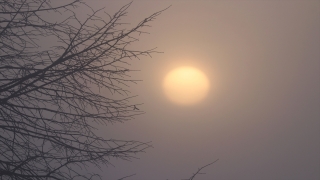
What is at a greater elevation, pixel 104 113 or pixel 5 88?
pixel 5 88

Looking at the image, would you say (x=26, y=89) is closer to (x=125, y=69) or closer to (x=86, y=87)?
(x=86, y=87)

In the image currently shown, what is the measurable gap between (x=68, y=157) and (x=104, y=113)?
45cm

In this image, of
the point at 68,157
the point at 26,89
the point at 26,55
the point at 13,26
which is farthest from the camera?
the point at 26,55

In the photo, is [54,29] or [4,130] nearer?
[4,130]

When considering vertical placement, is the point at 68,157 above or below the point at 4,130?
below

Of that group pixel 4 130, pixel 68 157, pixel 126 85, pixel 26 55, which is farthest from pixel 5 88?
pixel 126 85

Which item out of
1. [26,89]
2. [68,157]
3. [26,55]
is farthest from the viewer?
[26,55]

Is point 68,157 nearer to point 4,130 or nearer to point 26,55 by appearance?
point 4,130

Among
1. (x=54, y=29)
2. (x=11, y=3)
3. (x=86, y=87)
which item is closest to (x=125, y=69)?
(x=86, y=87)

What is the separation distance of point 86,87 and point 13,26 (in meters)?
0.76

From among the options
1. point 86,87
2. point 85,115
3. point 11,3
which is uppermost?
point 11,3

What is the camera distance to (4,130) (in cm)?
235

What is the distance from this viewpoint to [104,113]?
2.45 metres

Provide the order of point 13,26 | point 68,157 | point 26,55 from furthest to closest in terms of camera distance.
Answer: point 26,55 < point 13,26 < point 68,157
